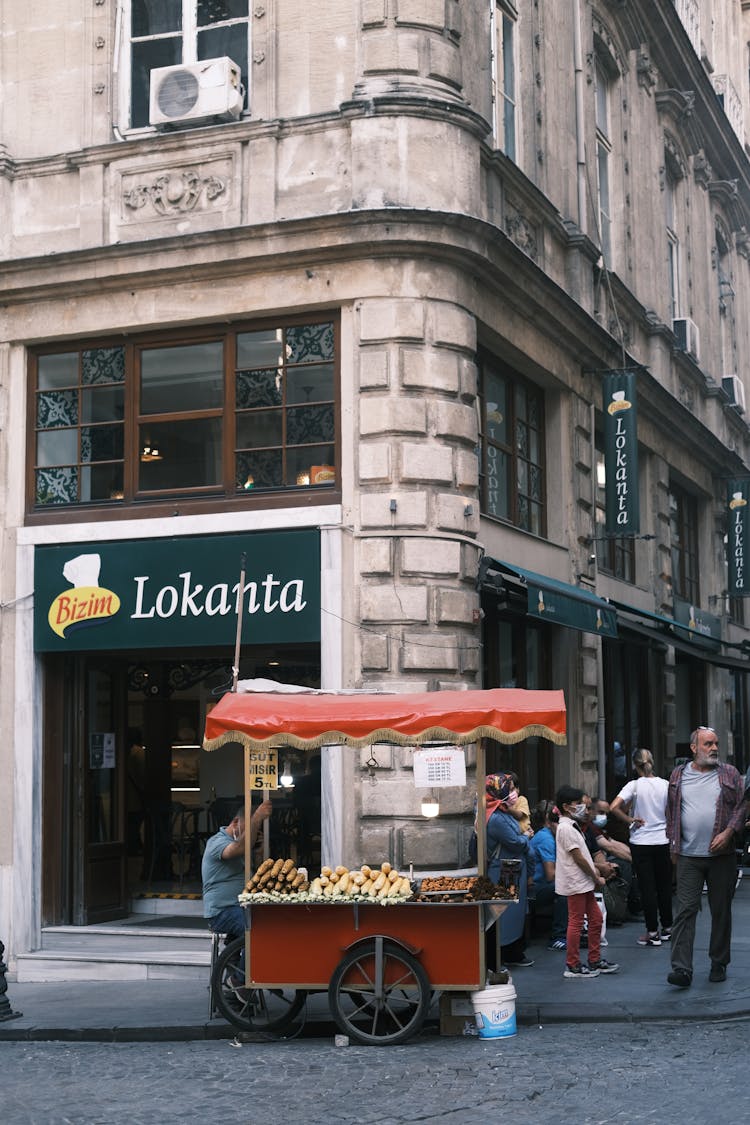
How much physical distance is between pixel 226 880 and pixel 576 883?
2.94m

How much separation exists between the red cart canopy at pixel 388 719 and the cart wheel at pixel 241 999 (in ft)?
5.19

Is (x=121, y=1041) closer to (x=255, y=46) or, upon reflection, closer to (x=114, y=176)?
(x=114, y=176)

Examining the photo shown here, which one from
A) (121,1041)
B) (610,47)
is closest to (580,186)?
(610,47)

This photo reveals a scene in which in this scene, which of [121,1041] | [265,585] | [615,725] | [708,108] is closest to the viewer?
[121,1041]

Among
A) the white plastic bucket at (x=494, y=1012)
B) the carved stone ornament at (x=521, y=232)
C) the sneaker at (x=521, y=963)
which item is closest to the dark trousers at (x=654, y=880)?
the sneaker at (x=521, y=963)

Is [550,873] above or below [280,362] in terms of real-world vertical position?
below

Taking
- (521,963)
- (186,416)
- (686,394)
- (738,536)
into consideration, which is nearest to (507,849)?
(521,963)

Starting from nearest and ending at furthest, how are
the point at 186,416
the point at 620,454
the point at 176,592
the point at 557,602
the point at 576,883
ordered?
the point at 576,883, the point at 176,592, the point at 186,416, the point at 557,602, the point at 620,454

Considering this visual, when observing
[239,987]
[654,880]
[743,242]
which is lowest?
[239,987]

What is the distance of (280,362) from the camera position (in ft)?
48.2

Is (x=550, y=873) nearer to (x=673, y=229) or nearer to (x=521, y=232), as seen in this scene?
(x=521, y=232)

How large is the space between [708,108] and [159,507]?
54.3 ft

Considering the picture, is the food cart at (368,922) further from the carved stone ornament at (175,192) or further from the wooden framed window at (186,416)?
the carved stone ornament at (175,192)

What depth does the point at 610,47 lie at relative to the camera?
70.8 feet
